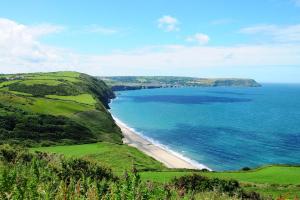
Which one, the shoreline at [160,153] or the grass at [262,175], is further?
the shoreline at [160,153]

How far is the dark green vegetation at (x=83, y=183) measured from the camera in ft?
36.9

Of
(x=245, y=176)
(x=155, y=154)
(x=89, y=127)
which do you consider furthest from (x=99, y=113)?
(x=245, y=176)

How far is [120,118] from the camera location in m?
183

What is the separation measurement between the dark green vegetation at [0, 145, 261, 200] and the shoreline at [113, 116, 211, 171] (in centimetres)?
4321

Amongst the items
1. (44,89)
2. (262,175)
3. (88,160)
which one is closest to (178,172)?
(262,175)

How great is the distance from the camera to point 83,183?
19078mm

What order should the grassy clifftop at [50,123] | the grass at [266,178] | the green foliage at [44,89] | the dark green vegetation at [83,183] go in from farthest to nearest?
the green foliage at [44,89] < the grassy clifftop at [50,123] < the grass at [266,178] < the dark green vegetation at [83,183]

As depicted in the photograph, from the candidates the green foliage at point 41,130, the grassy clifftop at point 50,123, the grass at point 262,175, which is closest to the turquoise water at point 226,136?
the grassy clifftop at point 50,123

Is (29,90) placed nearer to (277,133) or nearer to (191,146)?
(191,146)

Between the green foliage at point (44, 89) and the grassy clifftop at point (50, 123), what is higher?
the green foliage at point (44, 89)

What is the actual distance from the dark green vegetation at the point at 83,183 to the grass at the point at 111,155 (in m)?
27.8

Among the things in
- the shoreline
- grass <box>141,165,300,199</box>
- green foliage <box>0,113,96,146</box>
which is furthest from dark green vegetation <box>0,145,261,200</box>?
green foliage <box>0,113,96,146</box>

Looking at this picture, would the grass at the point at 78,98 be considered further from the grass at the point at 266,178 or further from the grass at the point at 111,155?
the grass at the point at 266,178

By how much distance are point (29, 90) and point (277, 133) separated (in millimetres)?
108917
